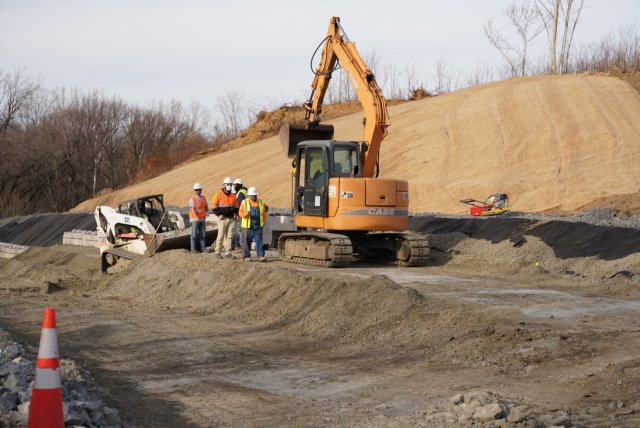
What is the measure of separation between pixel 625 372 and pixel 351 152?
969 centimetres

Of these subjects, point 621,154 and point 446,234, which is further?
point 621,154

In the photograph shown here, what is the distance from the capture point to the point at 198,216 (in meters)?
17.8

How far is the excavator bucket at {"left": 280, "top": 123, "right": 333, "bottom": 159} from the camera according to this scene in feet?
58.1

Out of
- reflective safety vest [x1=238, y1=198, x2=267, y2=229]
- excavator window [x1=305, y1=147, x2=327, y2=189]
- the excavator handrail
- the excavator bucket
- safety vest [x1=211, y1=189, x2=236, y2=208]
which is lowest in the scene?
reflective safety vest [x1=238, y1=198, x2=267, y2=229]

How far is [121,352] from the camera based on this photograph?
32.6 feet

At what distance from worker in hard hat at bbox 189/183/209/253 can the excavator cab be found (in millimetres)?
2203

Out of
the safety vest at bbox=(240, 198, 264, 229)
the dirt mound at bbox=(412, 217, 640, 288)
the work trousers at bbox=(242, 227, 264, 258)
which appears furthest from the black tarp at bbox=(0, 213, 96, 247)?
the dirt mound at bbox=(412, 217, 640, 288)

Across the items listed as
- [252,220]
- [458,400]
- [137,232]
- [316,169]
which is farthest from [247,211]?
[458,400]

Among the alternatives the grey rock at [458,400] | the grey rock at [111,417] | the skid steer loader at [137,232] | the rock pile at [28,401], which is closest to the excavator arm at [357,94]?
the skid steer loader at [137,232]

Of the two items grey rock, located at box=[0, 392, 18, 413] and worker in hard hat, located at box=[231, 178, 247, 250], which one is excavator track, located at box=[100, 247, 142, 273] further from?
grey rock, located at box=[0, 392, 18, 413]

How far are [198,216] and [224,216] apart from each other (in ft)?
2.11

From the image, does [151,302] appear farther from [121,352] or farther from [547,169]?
[547,169]

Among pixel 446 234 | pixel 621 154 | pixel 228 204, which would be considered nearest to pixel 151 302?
pixel 228 204

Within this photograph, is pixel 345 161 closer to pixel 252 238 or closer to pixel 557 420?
pixel 252 238
